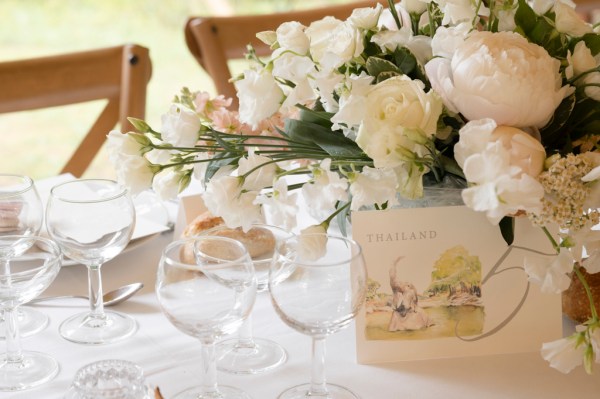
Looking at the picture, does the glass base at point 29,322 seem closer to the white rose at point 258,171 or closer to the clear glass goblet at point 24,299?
the clear glass goblet at point 24,299

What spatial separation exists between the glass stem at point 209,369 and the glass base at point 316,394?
0.26ft

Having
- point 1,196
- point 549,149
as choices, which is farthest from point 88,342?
point 549,149

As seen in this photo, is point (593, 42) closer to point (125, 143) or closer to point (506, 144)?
point (506, 144)

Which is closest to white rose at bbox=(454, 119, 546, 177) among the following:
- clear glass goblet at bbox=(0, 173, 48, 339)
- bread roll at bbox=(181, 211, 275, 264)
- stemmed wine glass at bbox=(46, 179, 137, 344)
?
bread roll at bbox=(181, 211, 275, 264)

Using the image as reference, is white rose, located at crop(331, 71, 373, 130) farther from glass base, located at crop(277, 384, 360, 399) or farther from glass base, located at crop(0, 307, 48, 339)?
glass base, located at crop(0, 307, 48, 339)

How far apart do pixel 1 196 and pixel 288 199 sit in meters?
0.41

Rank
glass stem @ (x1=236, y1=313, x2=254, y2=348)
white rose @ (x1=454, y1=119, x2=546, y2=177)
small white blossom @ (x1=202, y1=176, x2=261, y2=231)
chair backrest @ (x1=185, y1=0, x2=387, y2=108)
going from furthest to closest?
1. chair backrest @ (x1=185, y1=0, x2=387, y2=108)
2. glass stem @ (x1=236, y1=313, x2=254, y2=348)
3. small white blossom @ (x1=202, y1=176, x2=261, y2=231)
4. white rose @ (x1=454, y1=119, x2=546, y2=177)

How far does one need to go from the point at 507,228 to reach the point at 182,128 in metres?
0.39

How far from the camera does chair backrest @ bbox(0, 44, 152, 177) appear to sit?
1.91m

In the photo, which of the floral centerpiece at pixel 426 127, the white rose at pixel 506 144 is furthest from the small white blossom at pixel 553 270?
the white rose at pixel 506 144

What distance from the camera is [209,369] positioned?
0.97 m

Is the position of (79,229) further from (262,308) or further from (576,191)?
(576,191)

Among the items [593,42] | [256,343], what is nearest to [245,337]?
[256,343]

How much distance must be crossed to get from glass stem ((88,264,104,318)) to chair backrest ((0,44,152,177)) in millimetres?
828
